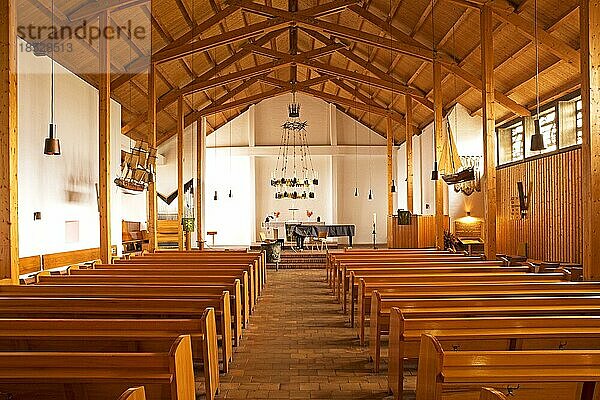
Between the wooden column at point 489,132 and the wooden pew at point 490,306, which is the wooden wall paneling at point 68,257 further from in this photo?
the wooden pew at point 490,306

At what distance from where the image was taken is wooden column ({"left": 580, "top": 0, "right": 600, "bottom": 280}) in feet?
23.2

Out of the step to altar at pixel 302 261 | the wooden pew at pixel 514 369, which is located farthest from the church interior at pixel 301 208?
the step to altar at pixel 302 261

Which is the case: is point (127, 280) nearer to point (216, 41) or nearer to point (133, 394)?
point (133, 394)

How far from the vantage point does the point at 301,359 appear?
5977 millimetres

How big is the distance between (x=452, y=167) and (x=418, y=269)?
526 centimetres

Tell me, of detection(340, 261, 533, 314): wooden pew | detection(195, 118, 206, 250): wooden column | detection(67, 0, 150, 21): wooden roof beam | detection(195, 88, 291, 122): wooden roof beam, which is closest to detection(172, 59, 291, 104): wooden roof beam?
detection(195, 88, 291, 122): wooden roof beam

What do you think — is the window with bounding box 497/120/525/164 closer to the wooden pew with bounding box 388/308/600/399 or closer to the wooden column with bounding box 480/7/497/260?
the wooden column with bounding box 480/7/497/260

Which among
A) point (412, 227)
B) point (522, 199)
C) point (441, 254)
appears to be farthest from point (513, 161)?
point (441, 254)

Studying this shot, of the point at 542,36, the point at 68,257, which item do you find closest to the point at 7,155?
the point at 68,257

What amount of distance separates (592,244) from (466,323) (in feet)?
12.0

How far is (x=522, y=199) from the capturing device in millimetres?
15164

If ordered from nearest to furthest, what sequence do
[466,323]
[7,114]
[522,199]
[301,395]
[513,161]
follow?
[466,323] → [301,395] → [7,114] → [522,199] → [513,161]

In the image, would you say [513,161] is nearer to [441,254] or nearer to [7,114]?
[441,254]

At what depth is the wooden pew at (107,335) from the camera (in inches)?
156
